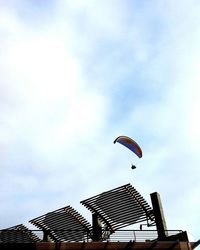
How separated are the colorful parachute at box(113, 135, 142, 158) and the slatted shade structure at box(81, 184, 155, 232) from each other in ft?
7.38

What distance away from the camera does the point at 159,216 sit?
2245cm

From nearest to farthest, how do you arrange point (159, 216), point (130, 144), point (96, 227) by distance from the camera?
point (159, 216), point (96, 227), point (130, 144)

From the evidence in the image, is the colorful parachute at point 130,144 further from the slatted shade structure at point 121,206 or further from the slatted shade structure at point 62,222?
Answer: the slatted shade structure at point 62,222

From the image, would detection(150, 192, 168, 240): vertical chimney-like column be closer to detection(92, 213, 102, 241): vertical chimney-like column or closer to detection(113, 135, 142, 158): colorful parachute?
detection(113, 135, 142, 158): colorful parachute

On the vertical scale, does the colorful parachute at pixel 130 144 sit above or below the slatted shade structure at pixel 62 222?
above

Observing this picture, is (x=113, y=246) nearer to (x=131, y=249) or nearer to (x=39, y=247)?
(x=131, y=249)

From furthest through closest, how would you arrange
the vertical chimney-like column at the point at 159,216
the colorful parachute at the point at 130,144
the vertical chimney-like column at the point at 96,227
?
the colorful parachute at the point at 130,144 → the vertical chimney-like column at the point at 96,227 → the vertical chimney-like column at the point at 159,216

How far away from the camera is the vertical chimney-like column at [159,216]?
2162 centimetres

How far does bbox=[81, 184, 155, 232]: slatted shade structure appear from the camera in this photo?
22.9 meters

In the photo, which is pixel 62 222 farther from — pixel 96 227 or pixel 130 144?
pixel 130 144

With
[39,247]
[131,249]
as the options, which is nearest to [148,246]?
[131,249]

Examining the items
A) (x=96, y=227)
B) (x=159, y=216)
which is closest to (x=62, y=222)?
(x=96, y=227)

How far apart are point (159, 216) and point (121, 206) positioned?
2.35 m

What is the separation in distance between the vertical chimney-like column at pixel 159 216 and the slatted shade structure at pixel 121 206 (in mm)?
406
